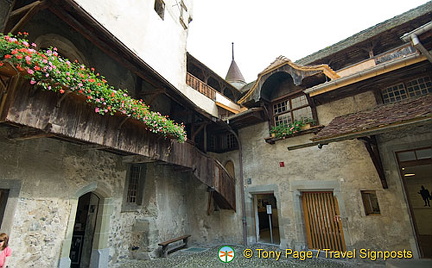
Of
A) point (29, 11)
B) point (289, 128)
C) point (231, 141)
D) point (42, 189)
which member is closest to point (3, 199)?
point (42, 189)

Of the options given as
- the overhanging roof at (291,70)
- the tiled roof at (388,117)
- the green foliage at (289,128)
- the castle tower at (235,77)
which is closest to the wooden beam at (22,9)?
the tiled roof at (388,117)

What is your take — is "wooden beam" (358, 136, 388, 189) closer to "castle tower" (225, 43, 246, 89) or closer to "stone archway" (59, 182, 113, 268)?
"stone archway" (59, 182, 113, 268)

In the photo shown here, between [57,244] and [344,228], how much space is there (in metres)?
8.44

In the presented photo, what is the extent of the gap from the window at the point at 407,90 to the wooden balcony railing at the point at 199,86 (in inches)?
307

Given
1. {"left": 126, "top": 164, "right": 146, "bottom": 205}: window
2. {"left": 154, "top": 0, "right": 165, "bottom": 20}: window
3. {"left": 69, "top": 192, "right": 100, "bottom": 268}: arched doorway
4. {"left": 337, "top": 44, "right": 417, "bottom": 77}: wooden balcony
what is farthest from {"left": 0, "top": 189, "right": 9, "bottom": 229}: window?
{"left": 337, "top": 44, "right": 417, "bottom": 77}: wooden balcony

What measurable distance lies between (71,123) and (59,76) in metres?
1.08

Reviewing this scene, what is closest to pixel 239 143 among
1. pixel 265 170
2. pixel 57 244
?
pixel 265 170

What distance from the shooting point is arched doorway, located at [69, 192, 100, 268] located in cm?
711

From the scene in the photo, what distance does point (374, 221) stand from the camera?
21.4 ft

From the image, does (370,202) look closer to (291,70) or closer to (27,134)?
(291,70)

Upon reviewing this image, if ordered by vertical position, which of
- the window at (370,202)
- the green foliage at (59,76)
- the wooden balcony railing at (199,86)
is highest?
the wooden balcony railing at (199,86)

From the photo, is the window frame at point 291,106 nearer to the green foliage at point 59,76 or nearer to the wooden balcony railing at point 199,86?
the wooden balcony railing at point 199,86

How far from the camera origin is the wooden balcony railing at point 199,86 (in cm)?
1143

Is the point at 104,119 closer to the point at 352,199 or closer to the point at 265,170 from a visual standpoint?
the point at 265,170
